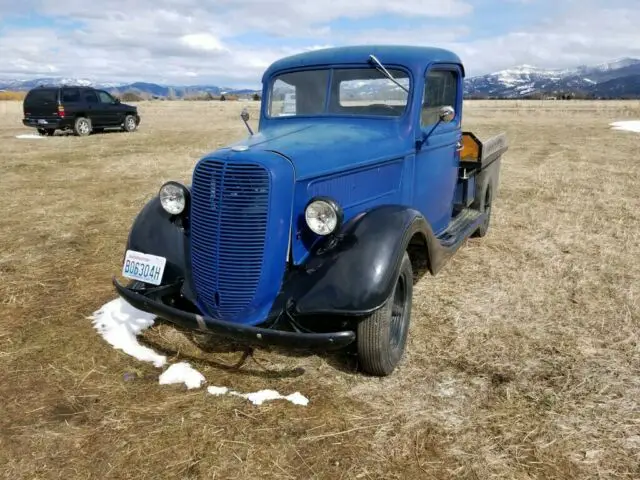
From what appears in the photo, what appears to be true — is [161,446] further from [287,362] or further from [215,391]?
[287,362]

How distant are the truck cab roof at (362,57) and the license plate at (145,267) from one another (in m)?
2.08

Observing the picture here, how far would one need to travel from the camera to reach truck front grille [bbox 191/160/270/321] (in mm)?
3107

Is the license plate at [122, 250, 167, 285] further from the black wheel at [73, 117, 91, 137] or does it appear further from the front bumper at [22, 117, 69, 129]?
the black wheel at [73, 117, 91, 137]

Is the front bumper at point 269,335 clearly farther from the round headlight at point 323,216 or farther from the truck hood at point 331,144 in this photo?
the truck hood at point 331,144

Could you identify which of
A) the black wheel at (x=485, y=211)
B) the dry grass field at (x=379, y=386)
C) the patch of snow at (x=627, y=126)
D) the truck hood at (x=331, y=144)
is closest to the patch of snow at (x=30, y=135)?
the dry grass field at (x=379, y=386)

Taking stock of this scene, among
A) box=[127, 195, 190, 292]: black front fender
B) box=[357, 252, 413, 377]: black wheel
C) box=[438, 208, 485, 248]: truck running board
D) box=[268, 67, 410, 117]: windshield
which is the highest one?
box=[268, 67, 410, 117]: windshield

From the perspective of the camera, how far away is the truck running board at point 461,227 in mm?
4789

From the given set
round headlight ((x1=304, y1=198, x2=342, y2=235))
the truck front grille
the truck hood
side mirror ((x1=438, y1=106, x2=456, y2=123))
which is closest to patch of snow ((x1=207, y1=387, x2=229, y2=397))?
the truck front grille

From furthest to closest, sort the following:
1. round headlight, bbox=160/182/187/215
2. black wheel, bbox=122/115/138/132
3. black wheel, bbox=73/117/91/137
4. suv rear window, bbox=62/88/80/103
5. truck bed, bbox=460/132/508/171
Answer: black wheel, bbox=122/115/138/132 < black wheel, bbox=73/117/91/137 < suv rear window, bbox=62/88/80/103 < truck bed, bbox=460/132/508/171 < round headlight, bbox=160/182/187/215

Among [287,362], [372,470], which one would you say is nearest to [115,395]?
[287,362]

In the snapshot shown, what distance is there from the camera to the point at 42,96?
58.4 feet

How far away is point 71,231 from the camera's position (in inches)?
271

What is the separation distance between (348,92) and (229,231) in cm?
184

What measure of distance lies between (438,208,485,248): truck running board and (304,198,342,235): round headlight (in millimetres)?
1662
